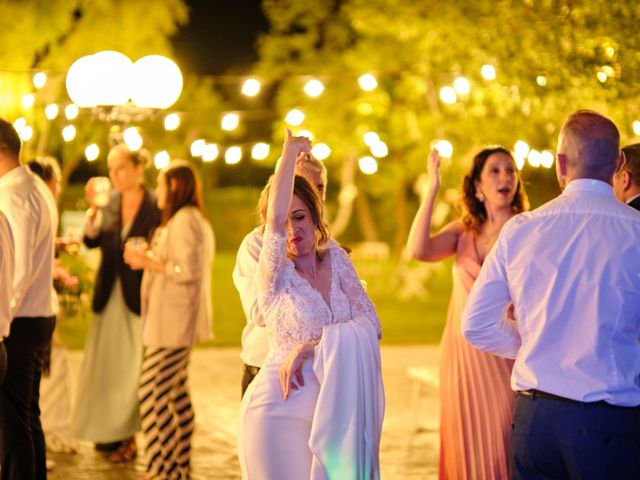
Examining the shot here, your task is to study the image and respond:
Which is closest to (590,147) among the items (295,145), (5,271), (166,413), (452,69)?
(295,145)

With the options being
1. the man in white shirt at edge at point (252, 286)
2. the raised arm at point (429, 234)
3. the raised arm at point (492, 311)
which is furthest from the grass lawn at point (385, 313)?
the raised arm at point (492, 311)

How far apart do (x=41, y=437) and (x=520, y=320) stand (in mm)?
3258

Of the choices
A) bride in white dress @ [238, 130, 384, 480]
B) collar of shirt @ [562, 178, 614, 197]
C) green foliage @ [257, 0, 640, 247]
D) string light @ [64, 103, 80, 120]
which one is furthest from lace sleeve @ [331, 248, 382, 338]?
string light @ [64, 103, 80, 120]

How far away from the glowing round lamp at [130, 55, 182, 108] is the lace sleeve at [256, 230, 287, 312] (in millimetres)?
4289

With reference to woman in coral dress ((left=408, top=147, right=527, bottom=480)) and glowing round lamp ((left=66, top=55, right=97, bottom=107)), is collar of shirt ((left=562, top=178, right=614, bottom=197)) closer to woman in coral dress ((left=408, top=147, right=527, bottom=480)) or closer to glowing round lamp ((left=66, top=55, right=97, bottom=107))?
woman in coral dress ((left=408, top=147, right=527, bottom=480))

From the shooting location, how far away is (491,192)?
20.0 ft

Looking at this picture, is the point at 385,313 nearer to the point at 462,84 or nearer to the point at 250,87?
the point at 462,84

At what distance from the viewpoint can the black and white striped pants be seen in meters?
7.23

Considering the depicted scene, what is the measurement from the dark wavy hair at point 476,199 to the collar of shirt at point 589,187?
2246mm

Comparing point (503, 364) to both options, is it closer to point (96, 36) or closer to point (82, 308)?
point (82, 308)

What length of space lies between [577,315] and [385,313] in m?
16.1

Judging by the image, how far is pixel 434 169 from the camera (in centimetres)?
603

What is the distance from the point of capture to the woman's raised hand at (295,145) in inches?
171

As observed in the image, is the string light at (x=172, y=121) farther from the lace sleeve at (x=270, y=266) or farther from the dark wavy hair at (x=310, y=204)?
the lace sleeve at (x=270, y=266)
